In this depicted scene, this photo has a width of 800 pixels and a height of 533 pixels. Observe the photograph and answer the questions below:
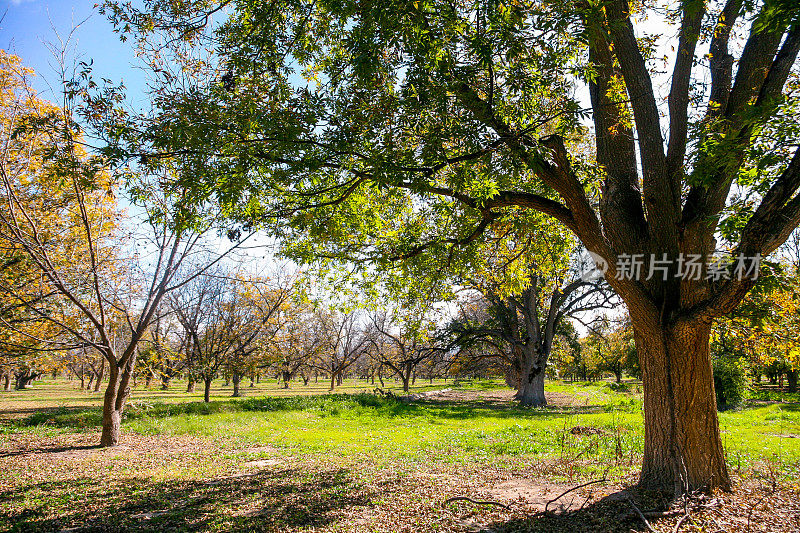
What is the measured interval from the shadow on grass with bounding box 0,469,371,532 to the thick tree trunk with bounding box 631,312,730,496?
4085 millimetres

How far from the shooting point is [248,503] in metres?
6.29

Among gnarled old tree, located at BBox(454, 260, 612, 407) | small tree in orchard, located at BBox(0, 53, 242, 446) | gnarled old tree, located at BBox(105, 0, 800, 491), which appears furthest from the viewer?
gnarled old tree, located at BBox(454, 260, 612, 407)

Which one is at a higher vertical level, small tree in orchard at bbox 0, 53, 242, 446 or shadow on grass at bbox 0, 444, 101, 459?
small tree in orchard at bbox 0, 53, 242, 446

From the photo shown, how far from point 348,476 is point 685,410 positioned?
5423 millimetres

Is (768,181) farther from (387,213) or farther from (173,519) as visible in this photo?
(173,519)

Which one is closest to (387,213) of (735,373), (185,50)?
(185,50)

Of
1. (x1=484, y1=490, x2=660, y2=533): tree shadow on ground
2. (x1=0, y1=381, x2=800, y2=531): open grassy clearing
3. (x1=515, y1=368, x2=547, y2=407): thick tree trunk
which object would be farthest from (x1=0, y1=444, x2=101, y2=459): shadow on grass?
(x1=515, y1=368, x2=547, y2=407): thick tree trunk

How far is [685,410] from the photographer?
5641 millimetres

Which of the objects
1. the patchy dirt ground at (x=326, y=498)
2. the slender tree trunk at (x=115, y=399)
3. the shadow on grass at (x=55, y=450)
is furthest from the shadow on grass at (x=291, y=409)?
the patchy dirt ground at (x=326, y=498)

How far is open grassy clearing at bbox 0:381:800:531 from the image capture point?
5.38 meters

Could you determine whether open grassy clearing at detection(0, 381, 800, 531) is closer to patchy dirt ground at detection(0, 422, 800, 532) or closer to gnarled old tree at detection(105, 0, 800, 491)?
patchy dirt ground at detection(0, 422, 800, 532)

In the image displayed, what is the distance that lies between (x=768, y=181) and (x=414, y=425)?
1325 centimetres

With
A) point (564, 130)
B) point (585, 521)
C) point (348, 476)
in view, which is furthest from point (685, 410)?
point (348, 476)

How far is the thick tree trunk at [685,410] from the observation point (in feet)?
18.4
